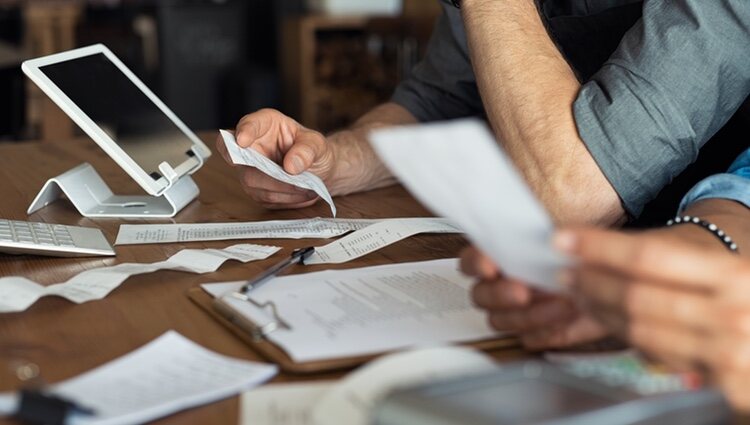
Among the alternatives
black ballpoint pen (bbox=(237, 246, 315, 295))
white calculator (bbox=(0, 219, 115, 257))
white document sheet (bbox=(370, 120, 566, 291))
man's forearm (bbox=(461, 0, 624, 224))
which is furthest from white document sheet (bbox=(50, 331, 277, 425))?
man's forearm (bbox=(461, 0, 624, 224))

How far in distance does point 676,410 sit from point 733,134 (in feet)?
2.89

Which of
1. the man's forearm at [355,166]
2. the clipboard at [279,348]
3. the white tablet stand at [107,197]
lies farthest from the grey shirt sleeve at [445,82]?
the clipboard at [279,348]

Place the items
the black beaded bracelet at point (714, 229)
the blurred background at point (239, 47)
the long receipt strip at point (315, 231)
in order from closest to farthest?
the black beaded bracelet at point (714, 229) < the long receipt strip at point (315, 231) < the blurred background at point (239, 47)

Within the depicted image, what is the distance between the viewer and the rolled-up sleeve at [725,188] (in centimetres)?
110

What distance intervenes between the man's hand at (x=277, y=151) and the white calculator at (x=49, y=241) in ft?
0.83

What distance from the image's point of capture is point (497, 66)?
51.2 inches

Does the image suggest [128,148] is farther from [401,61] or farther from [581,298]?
[401,61]

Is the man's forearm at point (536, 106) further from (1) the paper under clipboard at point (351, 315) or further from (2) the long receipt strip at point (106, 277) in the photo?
(2) the long receipt strip at point (106, 277)

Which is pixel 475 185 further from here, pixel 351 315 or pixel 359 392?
pixel 351 315

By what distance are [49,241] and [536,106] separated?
577 mm

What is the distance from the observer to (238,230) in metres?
1.33

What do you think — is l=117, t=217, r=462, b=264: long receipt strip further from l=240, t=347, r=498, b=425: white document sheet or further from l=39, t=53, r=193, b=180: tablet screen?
l=240, t=347, r=498, b=425: white document sheet

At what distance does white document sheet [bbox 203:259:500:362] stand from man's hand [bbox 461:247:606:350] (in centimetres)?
6

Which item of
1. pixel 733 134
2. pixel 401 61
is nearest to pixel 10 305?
pixel 733 134
